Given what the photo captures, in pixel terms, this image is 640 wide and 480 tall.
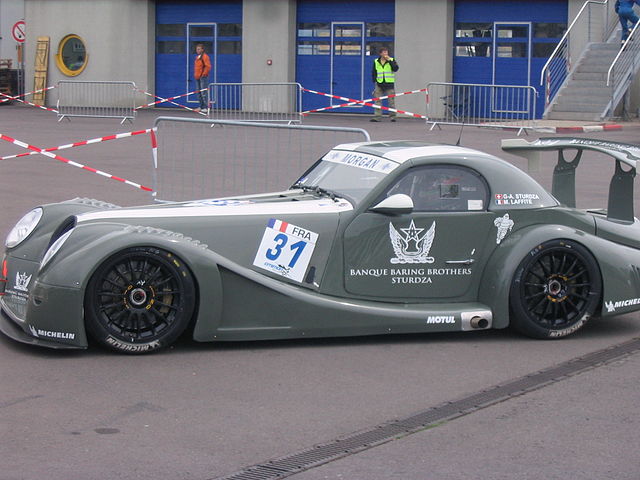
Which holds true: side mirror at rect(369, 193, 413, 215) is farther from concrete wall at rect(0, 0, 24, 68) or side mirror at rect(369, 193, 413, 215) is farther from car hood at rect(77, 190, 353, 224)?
concrete wall at rect(0, 0, 24, 68)

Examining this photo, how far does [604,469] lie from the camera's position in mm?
4809

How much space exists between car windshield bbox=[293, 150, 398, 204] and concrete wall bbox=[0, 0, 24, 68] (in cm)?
3502

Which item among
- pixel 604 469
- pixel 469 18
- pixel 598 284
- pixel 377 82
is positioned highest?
pixel 469 18

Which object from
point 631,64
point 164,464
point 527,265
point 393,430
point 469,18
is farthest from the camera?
point 469,18

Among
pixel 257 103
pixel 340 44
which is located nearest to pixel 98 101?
pixel 257 103

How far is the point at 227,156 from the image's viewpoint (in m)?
11.6

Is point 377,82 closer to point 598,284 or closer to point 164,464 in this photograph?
point 598,284

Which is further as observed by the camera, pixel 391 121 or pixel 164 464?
pixel 391 121

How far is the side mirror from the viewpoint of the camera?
273 inches

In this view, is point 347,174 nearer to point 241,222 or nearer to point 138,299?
point 241,222

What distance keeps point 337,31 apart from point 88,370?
27.5m

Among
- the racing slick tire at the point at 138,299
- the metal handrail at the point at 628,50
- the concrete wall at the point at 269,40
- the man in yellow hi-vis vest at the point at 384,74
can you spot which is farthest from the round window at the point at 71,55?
the racing slick tire at the point at 138,299

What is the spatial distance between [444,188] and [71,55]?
102 feet

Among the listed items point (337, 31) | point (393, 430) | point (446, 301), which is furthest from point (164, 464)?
point (337, 31)
